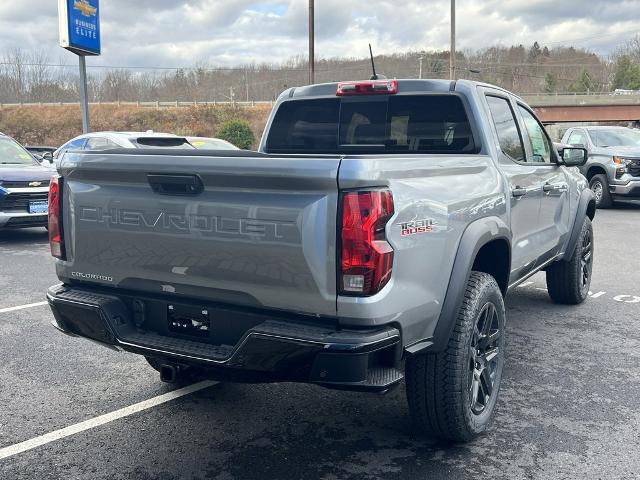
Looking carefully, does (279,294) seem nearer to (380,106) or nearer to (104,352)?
(380,106)

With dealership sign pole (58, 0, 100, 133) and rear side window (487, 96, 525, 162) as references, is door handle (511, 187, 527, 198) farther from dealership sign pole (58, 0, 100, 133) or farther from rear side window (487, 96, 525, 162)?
dealership sign pole (58, 0, 100, 133)

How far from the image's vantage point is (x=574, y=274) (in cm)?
583

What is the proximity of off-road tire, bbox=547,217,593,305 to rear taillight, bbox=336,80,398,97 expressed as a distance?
252 cm

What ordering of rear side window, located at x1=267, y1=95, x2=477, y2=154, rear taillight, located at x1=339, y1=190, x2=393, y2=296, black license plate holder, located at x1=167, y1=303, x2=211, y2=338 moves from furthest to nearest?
rear side window, located at x1=267, y1=95, x2=477, y2=154 → black license plate holder, located at x1=167, y1=303, x2=211, y2=338 → rear taillight, located at x1=339, y1=190, x2=393, y2=296

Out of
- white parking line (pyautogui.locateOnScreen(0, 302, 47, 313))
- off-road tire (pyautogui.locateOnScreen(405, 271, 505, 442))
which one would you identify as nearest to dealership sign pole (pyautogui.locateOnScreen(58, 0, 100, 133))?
white parking line (pyautogui.locateOnScreen(0, 302, 47, 313))

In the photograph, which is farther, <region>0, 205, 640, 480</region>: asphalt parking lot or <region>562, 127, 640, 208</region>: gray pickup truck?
<region>562, 127, 640, 208</region>: gray pickup truck

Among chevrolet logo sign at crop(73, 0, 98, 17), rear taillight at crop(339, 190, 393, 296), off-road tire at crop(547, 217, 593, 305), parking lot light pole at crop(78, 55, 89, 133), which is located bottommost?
off-road tire at crop(547, 217, 593, 305)

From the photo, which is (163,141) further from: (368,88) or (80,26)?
(80,26)

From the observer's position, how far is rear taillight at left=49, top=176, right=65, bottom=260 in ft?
10.6

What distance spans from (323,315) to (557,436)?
162 centimetres

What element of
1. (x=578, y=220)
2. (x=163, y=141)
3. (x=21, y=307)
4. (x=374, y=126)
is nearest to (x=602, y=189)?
(x=578, y=220)

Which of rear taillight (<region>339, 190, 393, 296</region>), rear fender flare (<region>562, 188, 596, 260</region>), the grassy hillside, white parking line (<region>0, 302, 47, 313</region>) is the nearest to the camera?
rear taillight (<region>339, 190, 393, 296</region>)

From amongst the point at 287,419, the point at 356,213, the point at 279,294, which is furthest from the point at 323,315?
the point at 287,419

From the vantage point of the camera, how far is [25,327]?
5367 millimetres
